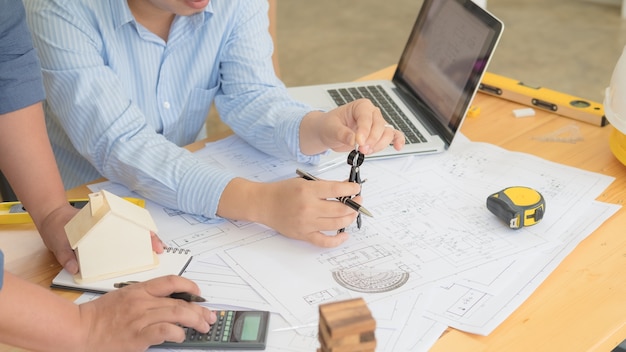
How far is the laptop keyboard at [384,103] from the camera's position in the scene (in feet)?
4.38

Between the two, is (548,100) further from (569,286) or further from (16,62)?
(16,62)

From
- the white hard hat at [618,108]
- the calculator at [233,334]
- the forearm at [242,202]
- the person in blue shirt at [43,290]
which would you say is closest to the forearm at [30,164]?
the person in blue shirt at [43,290]

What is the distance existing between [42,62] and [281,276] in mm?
552

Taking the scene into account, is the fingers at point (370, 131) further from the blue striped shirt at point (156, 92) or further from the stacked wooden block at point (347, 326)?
the stacked wooden block at point (347, 326)

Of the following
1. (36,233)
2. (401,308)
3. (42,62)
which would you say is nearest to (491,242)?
(401,308)

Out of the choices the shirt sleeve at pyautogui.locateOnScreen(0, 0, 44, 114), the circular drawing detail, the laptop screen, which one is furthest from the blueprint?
the shirt sleeve at pyautogui.locateOnScreen(0, 0, 44, 114)

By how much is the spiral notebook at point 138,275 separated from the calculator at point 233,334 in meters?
0.12

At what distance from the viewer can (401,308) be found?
2.95ft

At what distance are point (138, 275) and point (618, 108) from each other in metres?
0.78

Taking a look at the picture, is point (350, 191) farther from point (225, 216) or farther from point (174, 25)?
point (174, 25)

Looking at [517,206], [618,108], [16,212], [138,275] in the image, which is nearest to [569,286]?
[517,206]

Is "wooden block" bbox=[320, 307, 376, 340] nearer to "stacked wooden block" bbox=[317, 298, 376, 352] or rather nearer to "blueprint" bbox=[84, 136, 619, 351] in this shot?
"stacked wooden block" bbox=[317, 298, 376, 352]

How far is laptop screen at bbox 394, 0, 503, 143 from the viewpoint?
1.27m

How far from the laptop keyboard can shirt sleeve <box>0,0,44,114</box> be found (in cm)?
61
